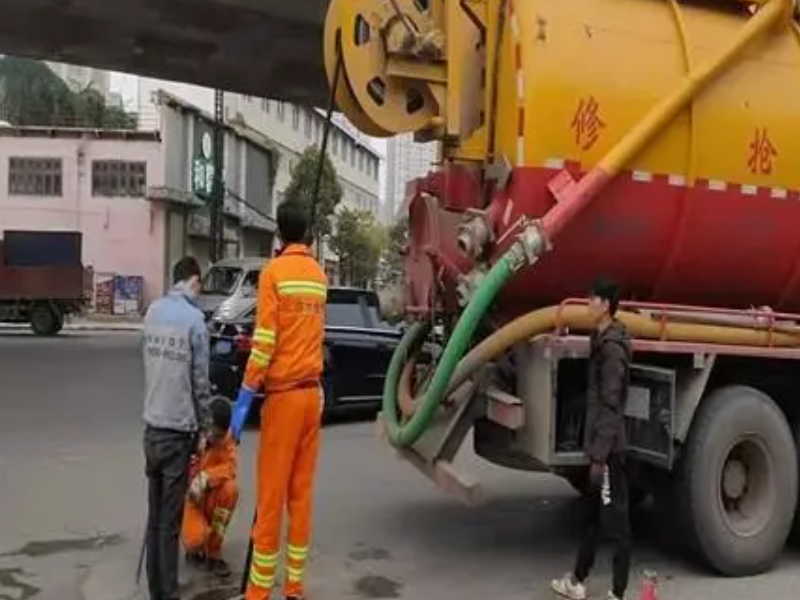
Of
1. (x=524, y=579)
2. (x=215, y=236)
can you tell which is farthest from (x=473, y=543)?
(x=215, y=236)

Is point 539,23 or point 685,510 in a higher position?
point 539,23

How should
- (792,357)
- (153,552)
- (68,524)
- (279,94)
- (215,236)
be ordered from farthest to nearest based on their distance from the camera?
1. (215,236)
2. (279,94)
3. (68,524)
4. (792,357)
5. (153,552)

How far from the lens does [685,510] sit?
23.2ft

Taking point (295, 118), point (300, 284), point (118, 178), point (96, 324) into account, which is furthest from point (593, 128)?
point (295, 118)

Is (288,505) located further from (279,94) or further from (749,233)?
(279,94)

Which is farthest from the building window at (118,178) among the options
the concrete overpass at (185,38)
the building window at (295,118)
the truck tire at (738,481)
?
the truck tire at (738,481)

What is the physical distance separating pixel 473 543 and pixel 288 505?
2076 mm

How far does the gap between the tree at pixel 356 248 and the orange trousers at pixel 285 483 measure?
49.7m

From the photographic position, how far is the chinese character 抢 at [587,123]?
6957mm

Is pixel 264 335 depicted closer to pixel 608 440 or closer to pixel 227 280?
pixel 608 440

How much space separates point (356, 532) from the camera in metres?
8.12

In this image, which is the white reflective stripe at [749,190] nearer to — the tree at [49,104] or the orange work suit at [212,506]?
the orange work suit at [212,506]

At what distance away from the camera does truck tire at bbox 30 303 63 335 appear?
29.8m

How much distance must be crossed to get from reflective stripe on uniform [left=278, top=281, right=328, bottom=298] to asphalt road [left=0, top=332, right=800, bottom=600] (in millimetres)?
1743
